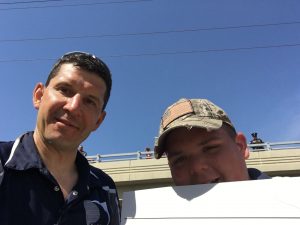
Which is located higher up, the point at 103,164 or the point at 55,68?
the point at 103,164

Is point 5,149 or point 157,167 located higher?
point 157,167

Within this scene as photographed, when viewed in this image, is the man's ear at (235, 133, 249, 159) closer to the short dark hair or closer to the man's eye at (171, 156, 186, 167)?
the man's eye at (171, 156, 186, 167)

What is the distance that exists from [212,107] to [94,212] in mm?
945

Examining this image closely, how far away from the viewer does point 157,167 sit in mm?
14828

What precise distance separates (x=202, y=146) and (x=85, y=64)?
2.97ft

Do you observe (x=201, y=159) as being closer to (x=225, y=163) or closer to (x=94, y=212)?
(x=225, y=163)

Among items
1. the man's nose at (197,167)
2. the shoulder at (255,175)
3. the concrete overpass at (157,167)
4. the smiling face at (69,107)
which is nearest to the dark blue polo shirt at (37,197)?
the smiling face at (69,107)

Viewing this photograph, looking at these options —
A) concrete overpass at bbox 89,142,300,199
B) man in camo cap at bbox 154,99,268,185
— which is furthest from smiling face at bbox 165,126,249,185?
concrete overpass at bbox 89,142,300,199

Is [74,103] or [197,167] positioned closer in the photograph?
[197,167]

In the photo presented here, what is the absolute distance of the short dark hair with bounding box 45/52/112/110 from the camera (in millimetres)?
2188

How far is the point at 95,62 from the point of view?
2.26m

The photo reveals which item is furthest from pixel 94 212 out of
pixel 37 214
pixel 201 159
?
pixel 201 159

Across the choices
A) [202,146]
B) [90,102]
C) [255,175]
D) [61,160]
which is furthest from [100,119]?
[255,175]

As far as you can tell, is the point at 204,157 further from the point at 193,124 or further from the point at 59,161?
the point at 59,161
